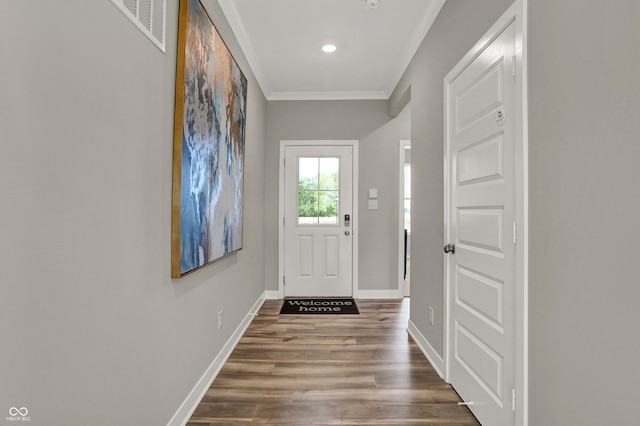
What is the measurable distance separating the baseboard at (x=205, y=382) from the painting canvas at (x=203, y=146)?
719 mm

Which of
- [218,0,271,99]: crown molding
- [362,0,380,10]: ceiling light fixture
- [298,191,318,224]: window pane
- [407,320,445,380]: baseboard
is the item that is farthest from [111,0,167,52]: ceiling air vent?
[298,191,318,224]: window pane

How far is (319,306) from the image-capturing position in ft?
12.9

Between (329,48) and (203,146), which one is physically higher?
(329,48)

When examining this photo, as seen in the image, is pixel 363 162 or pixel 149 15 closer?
pixel 149 15

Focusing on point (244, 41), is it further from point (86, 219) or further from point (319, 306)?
point (319, 306)

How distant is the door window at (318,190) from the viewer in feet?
14.2

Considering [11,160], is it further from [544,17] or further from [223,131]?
[544,17]

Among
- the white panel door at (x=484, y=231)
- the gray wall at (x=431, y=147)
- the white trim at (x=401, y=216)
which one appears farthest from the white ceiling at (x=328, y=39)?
the white panel door at (x=484, y=231)

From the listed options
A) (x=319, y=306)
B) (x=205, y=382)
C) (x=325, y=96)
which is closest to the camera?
(x=205, y=382)

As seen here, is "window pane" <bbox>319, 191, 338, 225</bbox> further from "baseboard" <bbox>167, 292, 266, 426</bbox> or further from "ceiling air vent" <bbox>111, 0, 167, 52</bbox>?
"ceiling air vent" <bbox>111, 0, 167, 52</bbox>

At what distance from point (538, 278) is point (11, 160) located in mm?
1730

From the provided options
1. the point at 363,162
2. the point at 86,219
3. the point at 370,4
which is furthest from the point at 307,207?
the point at 86,219

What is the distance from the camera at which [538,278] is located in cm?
131

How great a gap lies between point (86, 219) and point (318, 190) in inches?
133
